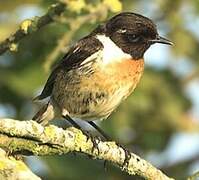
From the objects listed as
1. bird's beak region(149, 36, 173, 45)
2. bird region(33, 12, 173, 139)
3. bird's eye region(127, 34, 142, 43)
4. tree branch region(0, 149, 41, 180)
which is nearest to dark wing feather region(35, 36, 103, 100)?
bird region(33, 12, 173, 139)

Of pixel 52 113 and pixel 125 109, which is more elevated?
pixel 125 109

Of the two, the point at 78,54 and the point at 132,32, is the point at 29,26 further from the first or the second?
the point at 132,32

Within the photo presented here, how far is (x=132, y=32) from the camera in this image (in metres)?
4.87

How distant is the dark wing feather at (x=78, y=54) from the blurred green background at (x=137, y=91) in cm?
8

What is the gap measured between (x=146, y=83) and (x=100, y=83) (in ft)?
4.08

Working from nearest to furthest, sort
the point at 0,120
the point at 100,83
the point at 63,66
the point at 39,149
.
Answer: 1. the point at 0,120
2. the point at 39,149
3. the point at 100,83
4. the point at 63,66

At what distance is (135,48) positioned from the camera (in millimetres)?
4957

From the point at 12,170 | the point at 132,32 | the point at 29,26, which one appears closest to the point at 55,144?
the point at 12,170

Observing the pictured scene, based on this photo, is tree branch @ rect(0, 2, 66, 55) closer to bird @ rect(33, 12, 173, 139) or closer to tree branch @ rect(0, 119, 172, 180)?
tree branch @ rect(0, 119, 172, 180)

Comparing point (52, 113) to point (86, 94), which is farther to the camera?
point (52, 113)

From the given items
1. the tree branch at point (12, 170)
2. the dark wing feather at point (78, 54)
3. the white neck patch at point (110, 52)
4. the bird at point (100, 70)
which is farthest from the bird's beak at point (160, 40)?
the tree branch at point (12, 170)

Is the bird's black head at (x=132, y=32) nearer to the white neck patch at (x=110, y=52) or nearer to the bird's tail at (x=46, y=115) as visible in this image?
the white neck patch at (x=110, y=52)

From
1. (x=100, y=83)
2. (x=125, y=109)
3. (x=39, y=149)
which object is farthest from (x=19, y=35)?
(x=125, y=109)

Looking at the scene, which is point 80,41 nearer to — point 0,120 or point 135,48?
point 135,48
